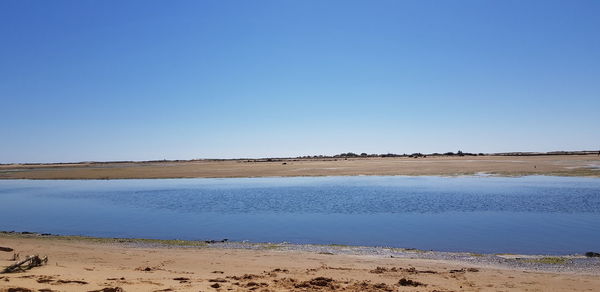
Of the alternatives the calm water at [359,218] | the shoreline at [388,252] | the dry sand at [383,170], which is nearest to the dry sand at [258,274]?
the shoreline at [388,252]

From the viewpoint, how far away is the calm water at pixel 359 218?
1468cm

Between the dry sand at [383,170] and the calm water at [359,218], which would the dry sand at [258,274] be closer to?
the calm water at [359,218]

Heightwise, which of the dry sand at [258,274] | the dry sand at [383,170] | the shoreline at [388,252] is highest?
the dry sand at [383,170]

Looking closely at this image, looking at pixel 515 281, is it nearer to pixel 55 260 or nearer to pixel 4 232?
pixel 55 260

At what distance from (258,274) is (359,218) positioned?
413 inches

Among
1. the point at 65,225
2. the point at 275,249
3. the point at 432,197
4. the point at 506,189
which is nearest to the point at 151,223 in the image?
the point at 65,225

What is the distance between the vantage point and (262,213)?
21828 millimetres

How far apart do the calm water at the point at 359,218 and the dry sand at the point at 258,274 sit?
298 cm

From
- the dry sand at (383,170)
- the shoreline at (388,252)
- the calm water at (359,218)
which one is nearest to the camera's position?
the shoreline at (388,252)

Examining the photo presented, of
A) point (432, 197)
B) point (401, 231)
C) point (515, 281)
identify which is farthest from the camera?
point (432, 197)

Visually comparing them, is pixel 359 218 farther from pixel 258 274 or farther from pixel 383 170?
pixel 383 170

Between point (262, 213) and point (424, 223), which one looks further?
point (262, 213)

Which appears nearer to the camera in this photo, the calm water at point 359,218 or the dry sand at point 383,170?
the calm water at point 359,218

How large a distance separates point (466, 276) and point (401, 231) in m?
6.58
